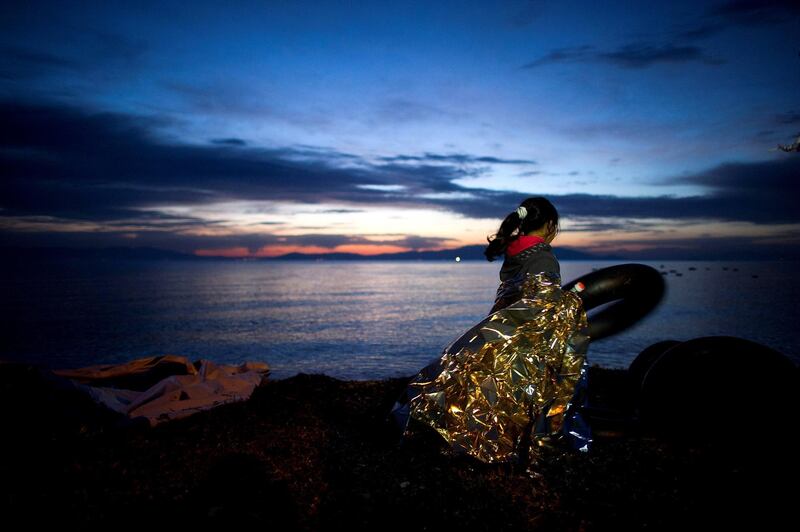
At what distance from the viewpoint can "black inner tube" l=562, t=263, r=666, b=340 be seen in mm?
6922

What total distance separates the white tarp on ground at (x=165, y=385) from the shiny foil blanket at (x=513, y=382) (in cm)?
394

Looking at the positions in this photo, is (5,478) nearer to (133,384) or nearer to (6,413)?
(6,413)

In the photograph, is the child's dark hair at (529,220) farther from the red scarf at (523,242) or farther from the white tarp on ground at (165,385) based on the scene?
the white tarp on ground at (165,385)

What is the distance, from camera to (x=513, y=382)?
5.23 metres

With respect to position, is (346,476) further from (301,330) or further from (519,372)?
(301,330)

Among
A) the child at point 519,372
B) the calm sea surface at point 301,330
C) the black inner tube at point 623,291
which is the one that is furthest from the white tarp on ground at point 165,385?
the calm sea surface at point 301,330

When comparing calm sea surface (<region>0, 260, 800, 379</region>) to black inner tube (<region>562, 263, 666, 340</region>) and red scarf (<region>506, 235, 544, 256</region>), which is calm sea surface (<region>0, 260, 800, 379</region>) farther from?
red scarf (<region>506, 235, 544, 256</region>)

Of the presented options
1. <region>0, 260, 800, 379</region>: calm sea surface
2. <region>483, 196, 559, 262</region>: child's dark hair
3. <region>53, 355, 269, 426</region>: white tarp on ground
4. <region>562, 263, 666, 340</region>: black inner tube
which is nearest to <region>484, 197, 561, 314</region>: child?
<region>483, 196, 559, 262</region>: child's dark hair

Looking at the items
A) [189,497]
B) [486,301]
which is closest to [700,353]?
[189,497]

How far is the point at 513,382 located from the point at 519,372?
14 cm

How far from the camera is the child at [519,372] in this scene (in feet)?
17.2

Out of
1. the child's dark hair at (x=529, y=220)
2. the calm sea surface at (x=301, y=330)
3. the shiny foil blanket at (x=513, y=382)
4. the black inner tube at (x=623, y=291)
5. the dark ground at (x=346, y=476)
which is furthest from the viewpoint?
the calm sea surface at (x=301, y=330)

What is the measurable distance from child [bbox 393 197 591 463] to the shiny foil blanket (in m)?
0.01

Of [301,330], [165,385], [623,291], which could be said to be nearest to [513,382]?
[623,291]
